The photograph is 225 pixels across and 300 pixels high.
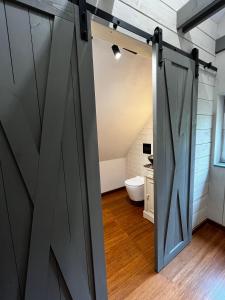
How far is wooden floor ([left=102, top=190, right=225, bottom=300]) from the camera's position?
4.85ft

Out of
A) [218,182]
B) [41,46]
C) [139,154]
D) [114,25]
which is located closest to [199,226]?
[218,182]

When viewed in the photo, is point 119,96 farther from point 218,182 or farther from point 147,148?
point 218,182

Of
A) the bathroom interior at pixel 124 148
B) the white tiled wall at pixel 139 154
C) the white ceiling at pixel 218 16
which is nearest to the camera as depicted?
the bathroom interior at pixel 124 148

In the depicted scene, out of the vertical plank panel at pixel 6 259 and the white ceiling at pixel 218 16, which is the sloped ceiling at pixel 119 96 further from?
the vertical plank panel at pixel 6 259

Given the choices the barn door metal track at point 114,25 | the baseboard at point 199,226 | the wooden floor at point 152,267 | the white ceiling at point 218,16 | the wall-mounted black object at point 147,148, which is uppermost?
the white ceiling at point 218,16

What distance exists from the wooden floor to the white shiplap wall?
38cm

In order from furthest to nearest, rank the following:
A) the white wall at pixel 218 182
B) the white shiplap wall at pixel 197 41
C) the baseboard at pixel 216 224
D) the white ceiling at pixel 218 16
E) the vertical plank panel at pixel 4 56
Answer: the baseboard at pixel 216 224, the white wall at pixel 218 182, the white ceiling at pixel 218 16, the white shiplap wall at pixel 197 41, the vertical plank panel at pixel 4 56

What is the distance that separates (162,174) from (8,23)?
4.92 feet

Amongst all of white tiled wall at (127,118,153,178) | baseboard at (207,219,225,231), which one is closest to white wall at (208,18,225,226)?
baseboard at (207,219,225,231)

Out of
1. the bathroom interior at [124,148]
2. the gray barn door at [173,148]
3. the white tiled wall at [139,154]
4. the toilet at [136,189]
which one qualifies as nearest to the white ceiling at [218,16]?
the gray barn door at [173,148]

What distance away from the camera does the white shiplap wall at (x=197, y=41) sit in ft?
3.99

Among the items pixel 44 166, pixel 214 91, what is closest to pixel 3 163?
pixel 44 166

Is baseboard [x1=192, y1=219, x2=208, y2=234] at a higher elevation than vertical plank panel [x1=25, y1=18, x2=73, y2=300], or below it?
below

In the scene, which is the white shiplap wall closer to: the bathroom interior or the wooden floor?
the bathroom interior
